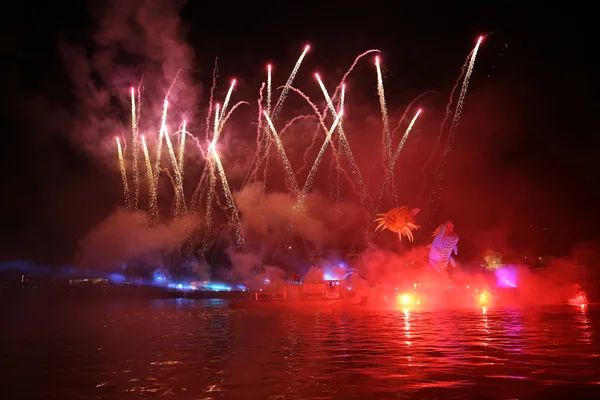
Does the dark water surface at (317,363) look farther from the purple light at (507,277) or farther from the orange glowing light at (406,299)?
the purple light at (507,277)

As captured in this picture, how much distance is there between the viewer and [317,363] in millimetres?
19266

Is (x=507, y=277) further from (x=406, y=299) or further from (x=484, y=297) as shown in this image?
(x=406, y=299)

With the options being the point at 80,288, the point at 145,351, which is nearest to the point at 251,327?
the point at 145,351

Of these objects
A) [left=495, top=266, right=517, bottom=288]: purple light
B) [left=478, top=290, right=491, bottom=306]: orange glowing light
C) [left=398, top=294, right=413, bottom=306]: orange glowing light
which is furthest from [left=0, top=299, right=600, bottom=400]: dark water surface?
[left=495, top=266, right=517, bottom=288]: purple light

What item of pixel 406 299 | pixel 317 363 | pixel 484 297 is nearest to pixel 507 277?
pixel 484 297

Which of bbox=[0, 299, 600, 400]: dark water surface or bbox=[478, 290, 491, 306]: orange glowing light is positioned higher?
bbox=[478, 290, 491, 306]: orange glowing light

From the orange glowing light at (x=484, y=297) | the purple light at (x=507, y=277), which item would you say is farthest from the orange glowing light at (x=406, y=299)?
the purple light at (x=507, y=277)

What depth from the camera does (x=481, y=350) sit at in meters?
21.3

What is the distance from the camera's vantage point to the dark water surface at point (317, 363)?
1454 centimetres

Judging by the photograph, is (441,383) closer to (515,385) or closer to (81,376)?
(515,385)

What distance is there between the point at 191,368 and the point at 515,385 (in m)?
10.6

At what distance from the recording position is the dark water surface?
14.5 metres

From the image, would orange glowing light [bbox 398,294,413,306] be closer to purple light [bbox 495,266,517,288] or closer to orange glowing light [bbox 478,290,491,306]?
orange glowing light [bbox 478,290,491,306]

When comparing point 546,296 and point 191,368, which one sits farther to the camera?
point 546,296
